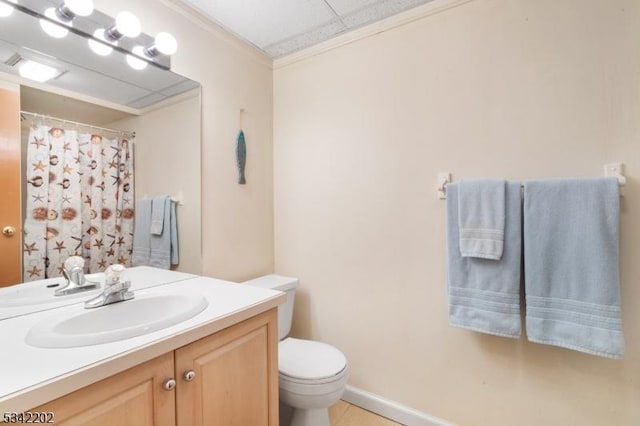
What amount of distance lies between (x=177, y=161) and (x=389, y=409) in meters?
1.80

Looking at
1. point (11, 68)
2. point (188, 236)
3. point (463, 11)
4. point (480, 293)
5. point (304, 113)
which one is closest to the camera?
point (11, 68)

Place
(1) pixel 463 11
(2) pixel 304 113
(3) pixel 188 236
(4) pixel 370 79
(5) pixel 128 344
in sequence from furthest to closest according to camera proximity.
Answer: (2) pixel 304 113
(4) pixel 370 79
(3) pixel 188 236
(1) pixel 463 11
(5) pixel 128 344

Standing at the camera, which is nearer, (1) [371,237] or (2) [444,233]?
(2) [444,233]

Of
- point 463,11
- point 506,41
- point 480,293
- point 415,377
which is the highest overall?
point 463,11

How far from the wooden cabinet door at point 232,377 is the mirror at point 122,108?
0.68m

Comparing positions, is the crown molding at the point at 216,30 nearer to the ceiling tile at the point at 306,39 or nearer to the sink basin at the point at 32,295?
the ceiling tile at the point at 306,39

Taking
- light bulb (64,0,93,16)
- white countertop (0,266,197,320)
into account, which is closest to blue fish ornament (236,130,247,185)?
white countertop (0,266,197,320)

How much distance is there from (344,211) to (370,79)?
31.4 inches

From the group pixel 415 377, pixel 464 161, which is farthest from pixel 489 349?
pixel 464 161

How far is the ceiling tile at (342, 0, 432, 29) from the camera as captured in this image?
5.05 feet

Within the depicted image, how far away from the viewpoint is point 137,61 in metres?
1.40

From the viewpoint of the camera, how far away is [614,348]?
1.11 meters

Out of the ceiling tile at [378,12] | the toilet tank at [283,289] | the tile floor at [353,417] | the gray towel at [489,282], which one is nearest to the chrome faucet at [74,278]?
the toilet tank at [283,289]

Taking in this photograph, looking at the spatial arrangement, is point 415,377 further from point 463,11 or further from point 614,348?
point 463,11
